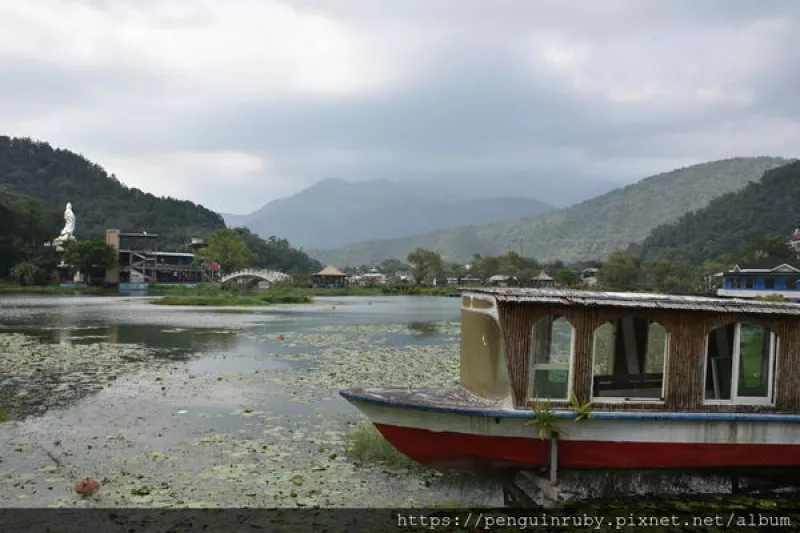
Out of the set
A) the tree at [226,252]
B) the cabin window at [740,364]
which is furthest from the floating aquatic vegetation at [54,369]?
the tree at [226,252]

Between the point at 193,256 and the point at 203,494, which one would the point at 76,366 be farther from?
the point at 193,256

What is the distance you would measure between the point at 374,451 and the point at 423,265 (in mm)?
134931

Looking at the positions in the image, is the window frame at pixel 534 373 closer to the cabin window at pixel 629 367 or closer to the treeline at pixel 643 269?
the cabin window at pixel 629 367

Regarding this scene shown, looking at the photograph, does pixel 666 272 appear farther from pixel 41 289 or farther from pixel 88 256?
pixel 41 289

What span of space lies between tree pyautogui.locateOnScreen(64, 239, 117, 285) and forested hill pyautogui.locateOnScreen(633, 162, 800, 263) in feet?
357

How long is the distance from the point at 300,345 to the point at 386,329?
34.2ft

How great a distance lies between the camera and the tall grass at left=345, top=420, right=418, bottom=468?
11523mm

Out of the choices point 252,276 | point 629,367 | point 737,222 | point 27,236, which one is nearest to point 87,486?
point 629,367

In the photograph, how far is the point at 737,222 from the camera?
143 meters

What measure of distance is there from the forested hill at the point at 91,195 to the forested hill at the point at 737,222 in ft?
393

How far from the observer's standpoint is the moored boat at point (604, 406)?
9.49 metres

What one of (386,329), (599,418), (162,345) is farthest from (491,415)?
(386,329)

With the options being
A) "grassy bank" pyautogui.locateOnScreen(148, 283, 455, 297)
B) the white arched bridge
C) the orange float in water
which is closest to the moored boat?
the orange float in water

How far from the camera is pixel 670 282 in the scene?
310ft
